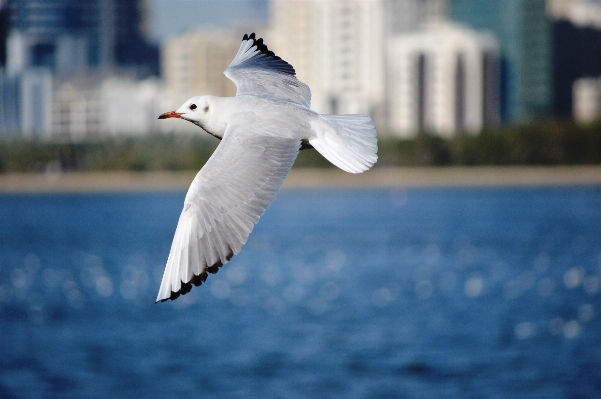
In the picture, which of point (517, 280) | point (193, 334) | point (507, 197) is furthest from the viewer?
point (507, 197)

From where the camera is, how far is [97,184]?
89250mm

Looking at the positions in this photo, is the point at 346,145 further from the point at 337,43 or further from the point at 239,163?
the point at 337,43

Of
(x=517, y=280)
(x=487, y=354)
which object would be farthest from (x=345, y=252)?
(x=487, y=354)

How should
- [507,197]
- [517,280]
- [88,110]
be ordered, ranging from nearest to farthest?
1. [517,280]
2. [88,110]
3. [507,197]

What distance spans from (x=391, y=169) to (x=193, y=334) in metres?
61.6

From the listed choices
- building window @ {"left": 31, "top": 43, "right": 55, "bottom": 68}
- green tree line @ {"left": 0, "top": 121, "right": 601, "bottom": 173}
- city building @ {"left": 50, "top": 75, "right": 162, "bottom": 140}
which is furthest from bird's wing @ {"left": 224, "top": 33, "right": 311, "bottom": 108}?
green tree line @ {"left": 0, "top": 121, "right": 601, "bottom": 173}

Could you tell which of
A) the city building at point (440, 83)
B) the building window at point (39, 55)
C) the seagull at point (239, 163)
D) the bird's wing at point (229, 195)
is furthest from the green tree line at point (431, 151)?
the bird's wing at point (229, 195)

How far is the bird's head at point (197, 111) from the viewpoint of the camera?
5797 millimetres

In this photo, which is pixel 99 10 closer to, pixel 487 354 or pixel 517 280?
pixel 517 280

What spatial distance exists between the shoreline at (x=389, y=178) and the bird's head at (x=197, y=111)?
72548 mm

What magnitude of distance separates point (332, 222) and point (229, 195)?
6724 centimetres

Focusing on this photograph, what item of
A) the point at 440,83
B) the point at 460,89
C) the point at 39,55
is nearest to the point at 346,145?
the point at 39,55

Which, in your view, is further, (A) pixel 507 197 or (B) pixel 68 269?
(A) pixel 507 197

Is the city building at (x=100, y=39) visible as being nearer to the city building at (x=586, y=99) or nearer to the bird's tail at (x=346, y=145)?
the bird's tail at (x=346, y=145)
